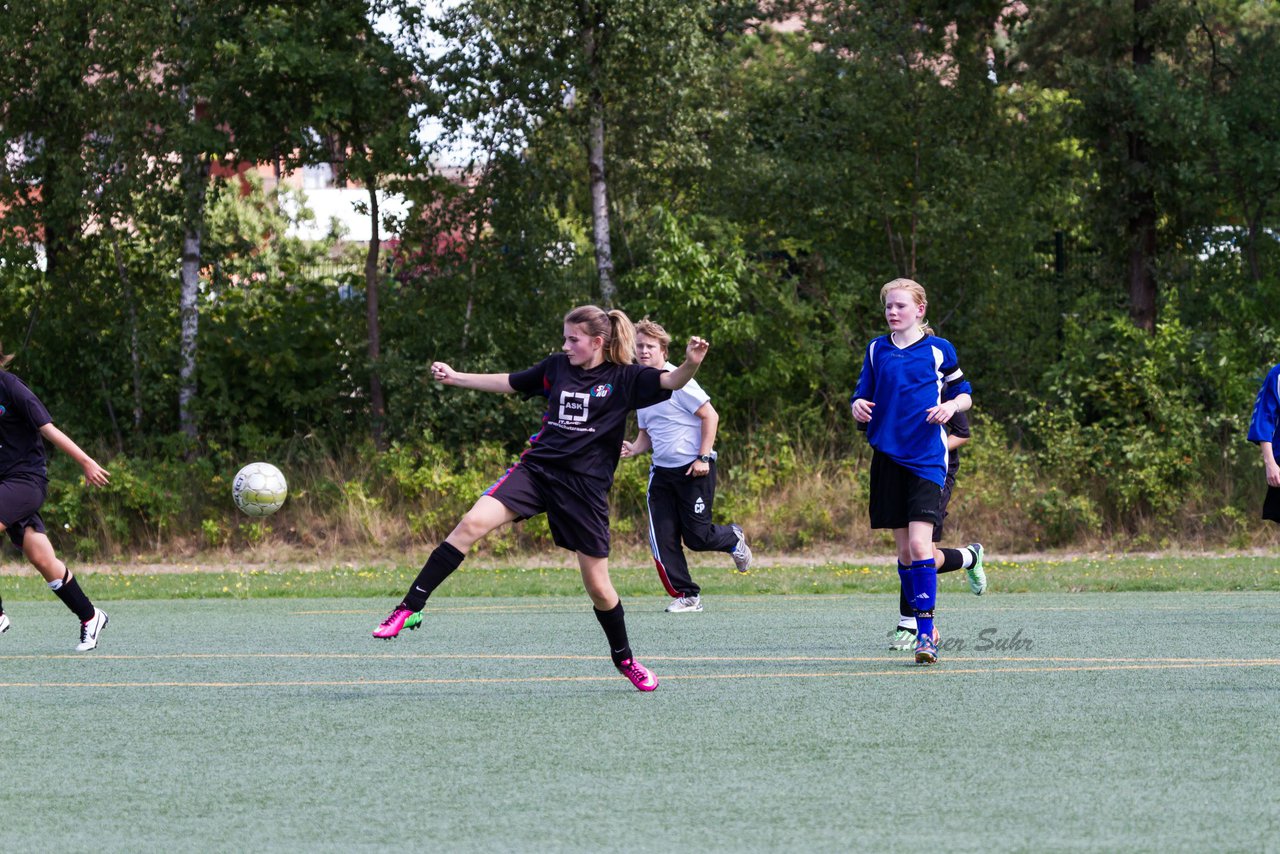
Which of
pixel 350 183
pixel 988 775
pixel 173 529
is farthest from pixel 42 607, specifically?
pixel 988 775

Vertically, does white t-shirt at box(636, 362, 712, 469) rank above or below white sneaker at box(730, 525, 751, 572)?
above

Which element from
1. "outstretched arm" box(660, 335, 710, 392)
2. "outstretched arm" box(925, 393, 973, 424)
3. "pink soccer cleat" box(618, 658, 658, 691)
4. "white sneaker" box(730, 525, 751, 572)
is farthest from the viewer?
"white sneaker" box(730, 525, 751, 572)

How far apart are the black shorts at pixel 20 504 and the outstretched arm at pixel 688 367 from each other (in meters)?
3.89

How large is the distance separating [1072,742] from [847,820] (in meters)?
1.44

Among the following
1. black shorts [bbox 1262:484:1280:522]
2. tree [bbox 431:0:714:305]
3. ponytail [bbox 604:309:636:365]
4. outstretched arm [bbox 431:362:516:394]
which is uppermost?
tree [bbox 431:0:714:305]

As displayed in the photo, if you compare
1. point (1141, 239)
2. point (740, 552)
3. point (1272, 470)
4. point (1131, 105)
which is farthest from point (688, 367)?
point (1141, 239)

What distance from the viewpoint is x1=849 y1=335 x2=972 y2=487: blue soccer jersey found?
8008 millimetres

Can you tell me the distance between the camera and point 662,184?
21406mm

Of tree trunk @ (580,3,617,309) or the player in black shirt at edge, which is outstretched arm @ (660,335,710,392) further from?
tree trunk @ (580,3,617,309)

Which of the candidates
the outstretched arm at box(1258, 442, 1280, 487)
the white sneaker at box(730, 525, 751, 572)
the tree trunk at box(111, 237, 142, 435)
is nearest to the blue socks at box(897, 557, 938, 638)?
the outstretched arm at box(1258, 442, 1280, 487)

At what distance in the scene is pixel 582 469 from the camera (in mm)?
7223

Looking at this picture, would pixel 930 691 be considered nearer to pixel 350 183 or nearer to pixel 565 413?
pixel 565 413

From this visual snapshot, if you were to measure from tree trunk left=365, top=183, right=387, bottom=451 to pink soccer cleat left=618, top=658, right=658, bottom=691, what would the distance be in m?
14.0

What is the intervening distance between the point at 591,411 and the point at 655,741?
1.82 m
